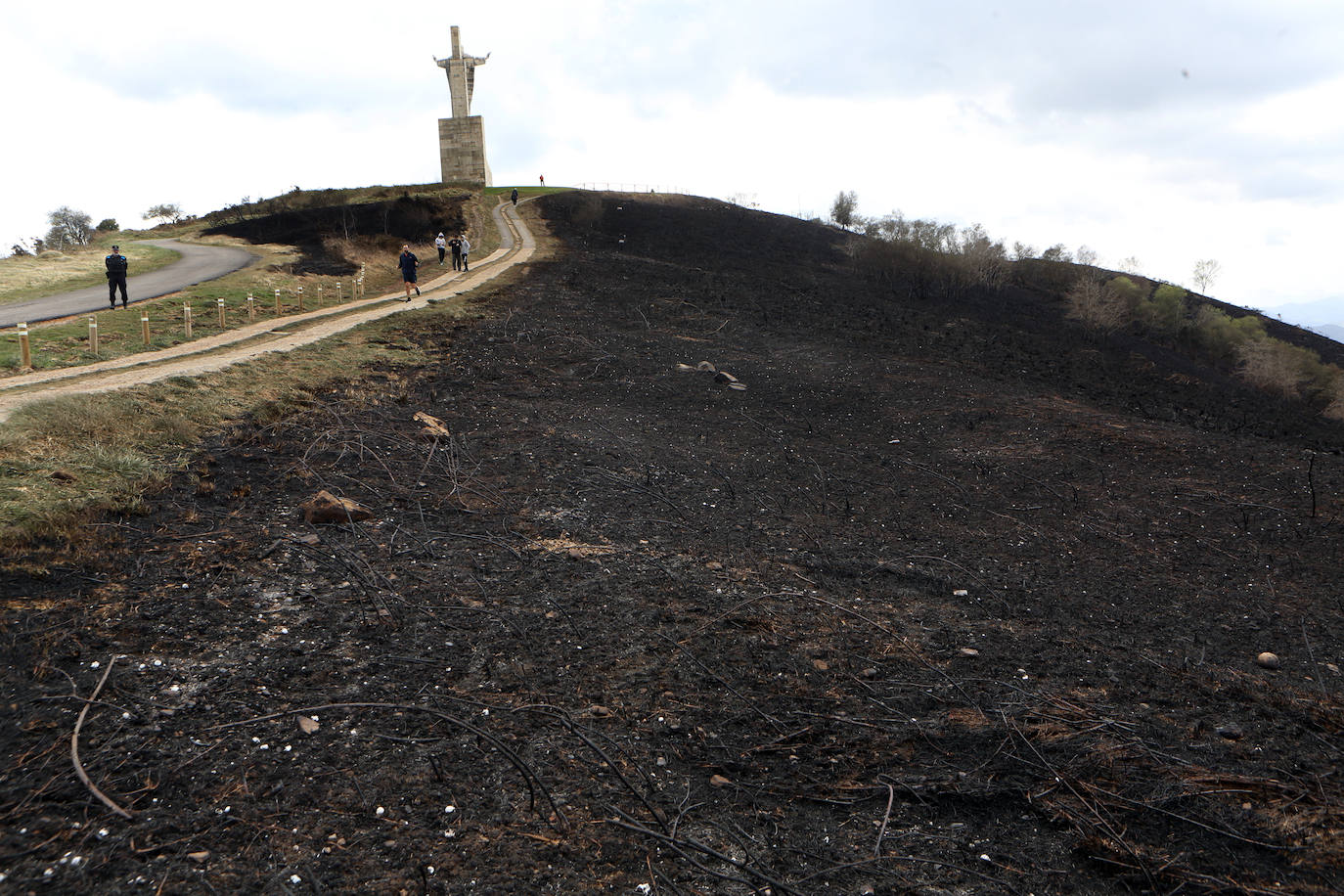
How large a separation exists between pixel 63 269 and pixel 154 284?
5.50 meters

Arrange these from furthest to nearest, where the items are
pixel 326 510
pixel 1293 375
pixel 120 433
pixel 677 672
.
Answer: pixel 1293 375 < pixel 120 433 < pixel 326 510 < pixel 677 672

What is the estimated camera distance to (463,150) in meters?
51.1

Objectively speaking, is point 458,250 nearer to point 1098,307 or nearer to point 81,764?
point 81,764

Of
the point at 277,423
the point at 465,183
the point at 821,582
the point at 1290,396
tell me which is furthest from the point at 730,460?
the point at 465,183

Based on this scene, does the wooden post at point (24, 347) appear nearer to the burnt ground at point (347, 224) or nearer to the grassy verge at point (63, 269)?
the grassy verge at point (63, 269)

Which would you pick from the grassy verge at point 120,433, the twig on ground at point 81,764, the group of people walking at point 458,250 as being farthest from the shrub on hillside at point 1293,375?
the twig on ground at point 81,764

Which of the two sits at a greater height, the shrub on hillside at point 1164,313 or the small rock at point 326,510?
the shrub on hillside at point 1164,313

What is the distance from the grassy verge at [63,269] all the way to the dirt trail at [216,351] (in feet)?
30.4

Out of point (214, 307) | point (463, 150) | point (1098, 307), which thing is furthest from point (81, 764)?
point (463, 150)

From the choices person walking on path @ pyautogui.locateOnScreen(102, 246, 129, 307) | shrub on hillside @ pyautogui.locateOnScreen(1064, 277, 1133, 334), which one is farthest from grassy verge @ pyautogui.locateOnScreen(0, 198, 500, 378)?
shrub on hillside @ pyautogui.locateOnScreen(1064, 277, 1133, 334)

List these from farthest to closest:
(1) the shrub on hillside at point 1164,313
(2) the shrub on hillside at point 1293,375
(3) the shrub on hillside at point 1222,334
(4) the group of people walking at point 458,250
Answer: (1) the shrub on hillside at point 1164,313, (3) the shrub on hillside at point 1222,334, (2) the shrub on hillside at point 1293,375, (4) the group of people walking at point 458,250

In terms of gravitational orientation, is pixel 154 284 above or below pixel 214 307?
above

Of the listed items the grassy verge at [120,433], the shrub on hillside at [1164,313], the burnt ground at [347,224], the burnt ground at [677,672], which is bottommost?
the burnt ground at [677,672]

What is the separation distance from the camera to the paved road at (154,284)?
1905cm
